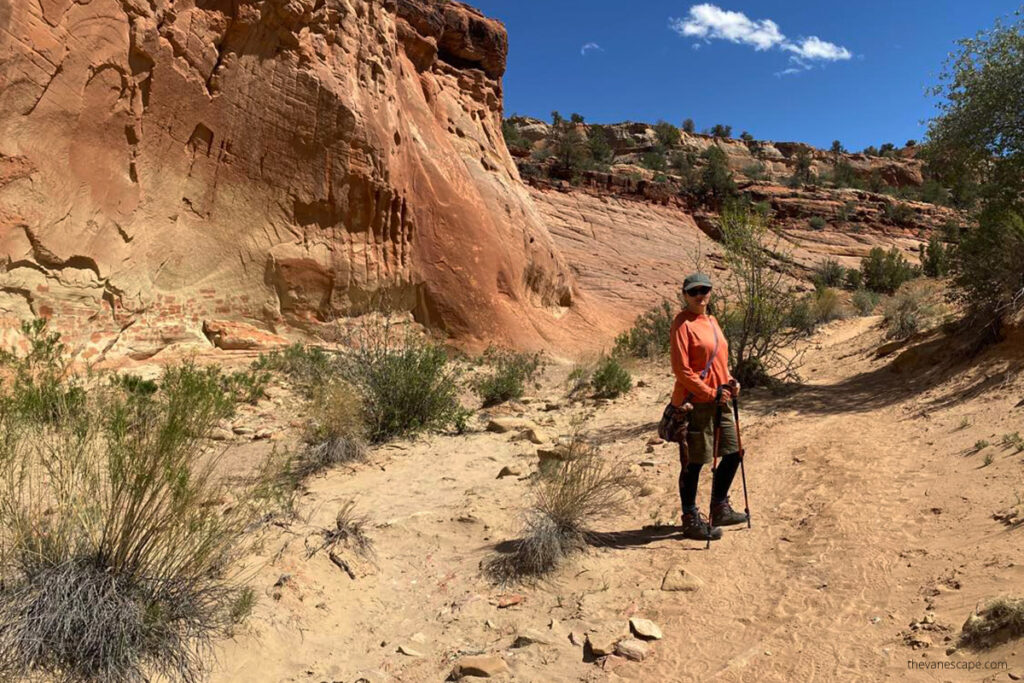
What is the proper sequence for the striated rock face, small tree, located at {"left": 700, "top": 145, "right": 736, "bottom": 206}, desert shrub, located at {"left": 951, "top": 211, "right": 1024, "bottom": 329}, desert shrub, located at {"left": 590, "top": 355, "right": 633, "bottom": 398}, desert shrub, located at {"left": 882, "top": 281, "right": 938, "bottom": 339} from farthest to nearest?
small tree, located at {"left": 700, "top": 145, "right": 736, "bottom": 206}, desert shrub, located at {"left": 882, "top": 281, "right": 938, "bottom": 339}, desert shrub, located at {"left": 590, "top": 355, "right": 633, "bottom": 398}, the striated rock face, desert shrub, located at {"left": 951, "top": 211, "right": 1024, "bottom": 329}

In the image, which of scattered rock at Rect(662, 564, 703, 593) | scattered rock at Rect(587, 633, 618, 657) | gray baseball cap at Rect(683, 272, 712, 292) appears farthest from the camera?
gray baseball cap at Rect(683, 272, 712, 292)

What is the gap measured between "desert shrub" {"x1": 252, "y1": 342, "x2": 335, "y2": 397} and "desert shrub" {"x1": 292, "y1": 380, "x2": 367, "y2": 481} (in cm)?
247

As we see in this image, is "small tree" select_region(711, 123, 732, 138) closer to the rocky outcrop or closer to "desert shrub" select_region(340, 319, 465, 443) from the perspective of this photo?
the rocky outcrop

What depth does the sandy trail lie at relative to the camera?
2854mm

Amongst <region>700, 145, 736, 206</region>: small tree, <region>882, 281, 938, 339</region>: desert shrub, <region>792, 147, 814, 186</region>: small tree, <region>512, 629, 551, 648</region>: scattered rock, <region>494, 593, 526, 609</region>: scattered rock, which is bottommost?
<region>494, 593, 526, 609</region>: scattered rock

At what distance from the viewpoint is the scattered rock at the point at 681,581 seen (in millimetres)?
3529

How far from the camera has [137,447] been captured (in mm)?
2859

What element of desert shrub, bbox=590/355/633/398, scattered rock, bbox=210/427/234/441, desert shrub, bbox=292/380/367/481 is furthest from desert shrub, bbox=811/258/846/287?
scattered rock, bbox=210/427/234/441

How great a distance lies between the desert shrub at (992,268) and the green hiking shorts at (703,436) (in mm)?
5553

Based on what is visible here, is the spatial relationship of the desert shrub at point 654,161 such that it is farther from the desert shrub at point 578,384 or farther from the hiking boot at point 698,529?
the hiking boot at point 698,529

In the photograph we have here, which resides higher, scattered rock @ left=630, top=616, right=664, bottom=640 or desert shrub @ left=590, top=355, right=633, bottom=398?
desert shrub @ left=590, top=355, right=633, bottom=398

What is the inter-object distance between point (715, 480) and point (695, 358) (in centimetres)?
86

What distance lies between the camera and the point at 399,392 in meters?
7.41

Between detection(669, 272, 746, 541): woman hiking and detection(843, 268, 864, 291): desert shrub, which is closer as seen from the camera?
detection(669, 272, 746, 541): woman hiking
